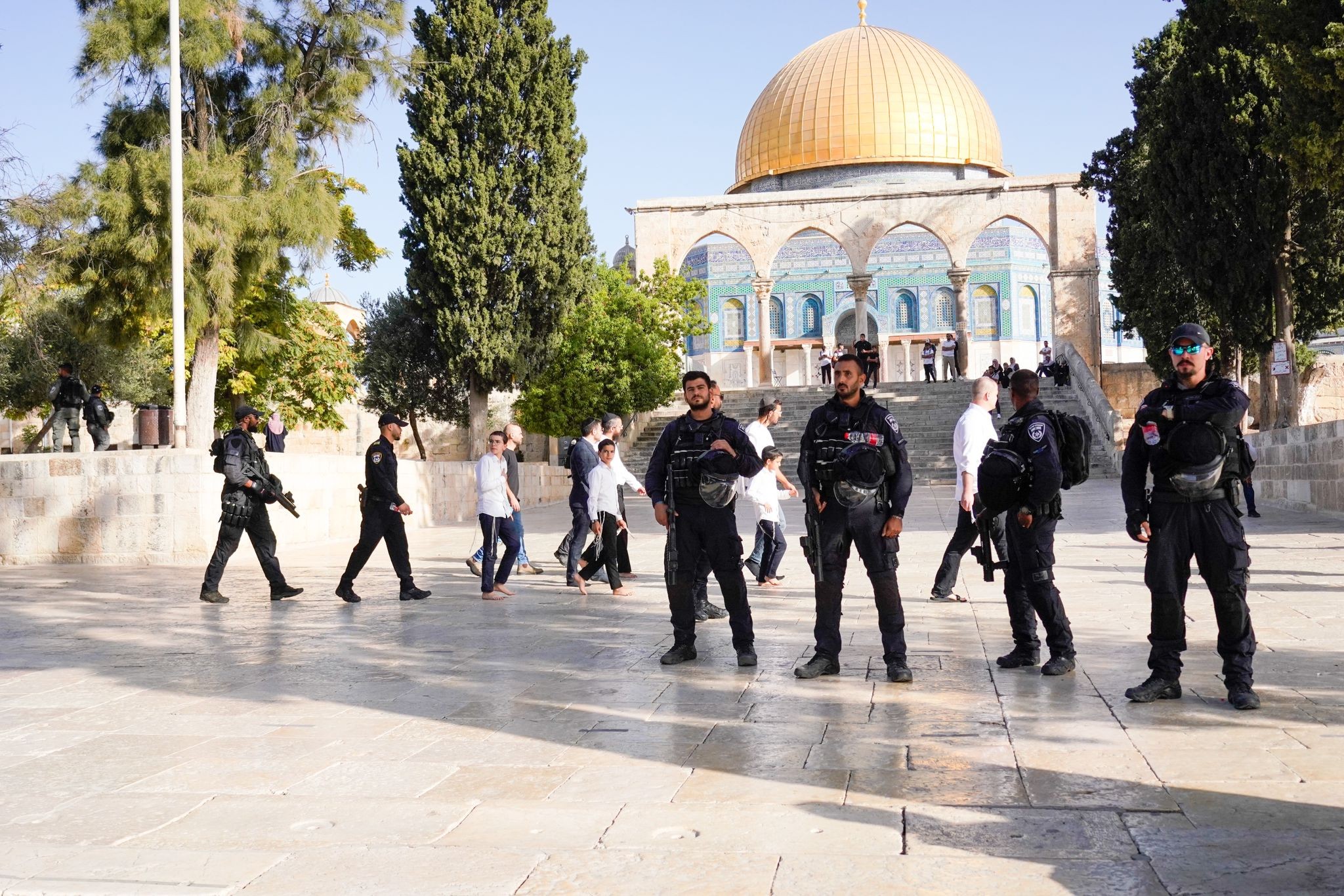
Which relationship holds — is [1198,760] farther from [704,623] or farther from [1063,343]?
[1063,343]

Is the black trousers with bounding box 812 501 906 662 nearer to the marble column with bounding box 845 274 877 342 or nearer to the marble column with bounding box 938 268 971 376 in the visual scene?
the marble column with bounding box 938 268 971 376

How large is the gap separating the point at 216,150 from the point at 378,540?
35.9 ft

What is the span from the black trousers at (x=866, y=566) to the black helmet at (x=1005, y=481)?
51 cm

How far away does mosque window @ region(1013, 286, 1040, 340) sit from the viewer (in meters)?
53.2

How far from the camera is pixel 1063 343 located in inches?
1372

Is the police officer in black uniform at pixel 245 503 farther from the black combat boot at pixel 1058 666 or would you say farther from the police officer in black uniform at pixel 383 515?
the black combat boot at pixel 1058 666

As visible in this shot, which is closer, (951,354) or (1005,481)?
(1005,481)

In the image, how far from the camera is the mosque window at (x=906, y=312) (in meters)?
53.8

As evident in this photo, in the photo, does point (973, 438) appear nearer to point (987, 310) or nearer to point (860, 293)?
point (860, 293)

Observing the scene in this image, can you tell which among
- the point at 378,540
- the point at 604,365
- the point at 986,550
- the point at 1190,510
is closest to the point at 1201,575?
the point at 1190,510

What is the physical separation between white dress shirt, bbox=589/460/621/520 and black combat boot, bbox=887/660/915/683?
4144 millimetres

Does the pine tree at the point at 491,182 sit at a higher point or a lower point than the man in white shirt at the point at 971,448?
higher

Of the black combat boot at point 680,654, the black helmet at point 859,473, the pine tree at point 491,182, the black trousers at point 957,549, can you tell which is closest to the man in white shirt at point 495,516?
the black trousers at point 957,549

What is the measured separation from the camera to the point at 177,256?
14.5 meters
